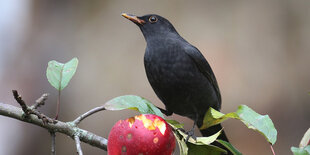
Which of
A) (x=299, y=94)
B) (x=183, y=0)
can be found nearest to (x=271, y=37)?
(x=299, y=94)

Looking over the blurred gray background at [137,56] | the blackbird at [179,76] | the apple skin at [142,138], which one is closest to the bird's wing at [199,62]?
the blackbird at [179,76]

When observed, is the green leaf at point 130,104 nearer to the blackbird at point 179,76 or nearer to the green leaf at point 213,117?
the green leaf at point 213,117

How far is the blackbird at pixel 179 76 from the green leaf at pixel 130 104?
1109mm

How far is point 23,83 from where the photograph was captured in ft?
20.8

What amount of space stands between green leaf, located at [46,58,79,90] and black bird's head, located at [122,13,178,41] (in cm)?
138

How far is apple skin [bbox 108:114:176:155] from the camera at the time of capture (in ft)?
5.78

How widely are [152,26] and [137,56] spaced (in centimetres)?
243

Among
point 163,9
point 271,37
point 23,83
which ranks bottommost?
point 23,83

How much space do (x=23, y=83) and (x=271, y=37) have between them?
3.65 meters

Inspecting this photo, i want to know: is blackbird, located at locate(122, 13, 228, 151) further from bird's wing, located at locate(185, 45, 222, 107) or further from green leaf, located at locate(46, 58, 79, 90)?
green leaf, located at locate(46, 58, 79, 90)

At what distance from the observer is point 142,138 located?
1770mm

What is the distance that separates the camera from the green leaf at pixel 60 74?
2.27 meters

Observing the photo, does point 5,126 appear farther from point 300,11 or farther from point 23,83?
point 300,11

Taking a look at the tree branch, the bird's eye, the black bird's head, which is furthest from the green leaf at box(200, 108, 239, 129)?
the bird's eye
